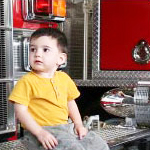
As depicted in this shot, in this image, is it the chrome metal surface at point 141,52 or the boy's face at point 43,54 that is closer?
the boy's face at point 43,54

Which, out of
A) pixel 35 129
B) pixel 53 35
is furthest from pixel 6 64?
pixel 35 129

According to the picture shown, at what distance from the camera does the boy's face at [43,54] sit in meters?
1.88

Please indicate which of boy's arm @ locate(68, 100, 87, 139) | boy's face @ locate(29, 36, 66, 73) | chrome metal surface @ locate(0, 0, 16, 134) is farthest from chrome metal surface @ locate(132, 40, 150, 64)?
boy's face @ locate(29, 36, 66, 73)

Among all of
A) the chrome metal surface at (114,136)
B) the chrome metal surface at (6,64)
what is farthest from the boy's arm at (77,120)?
the chrome metal surface at (6,64)

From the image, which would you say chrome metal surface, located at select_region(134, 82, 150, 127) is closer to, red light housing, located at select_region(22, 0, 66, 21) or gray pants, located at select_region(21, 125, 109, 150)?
red light housing, located at select_region(22, 0, 66, 21)

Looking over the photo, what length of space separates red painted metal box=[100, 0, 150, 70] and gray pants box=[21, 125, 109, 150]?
1.31m

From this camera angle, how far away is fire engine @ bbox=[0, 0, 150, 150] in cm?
270

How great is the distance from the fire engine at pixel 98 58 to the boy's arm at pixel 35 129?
1.92ft

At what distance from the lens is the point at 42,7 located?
9.26ft

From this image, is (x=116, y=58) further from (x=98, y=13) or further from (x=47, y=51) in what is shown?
(x=47, y=51)

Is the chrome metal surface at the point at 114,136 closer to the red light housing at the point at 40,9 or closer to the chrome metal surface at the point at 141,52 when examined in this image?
the chrome metal surface at the point at 141,52

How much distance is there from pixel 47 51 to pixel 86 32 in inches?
59.7

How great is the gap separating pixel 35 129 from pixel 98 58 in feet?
5.26

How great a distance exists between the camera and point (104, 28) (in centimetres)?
326
